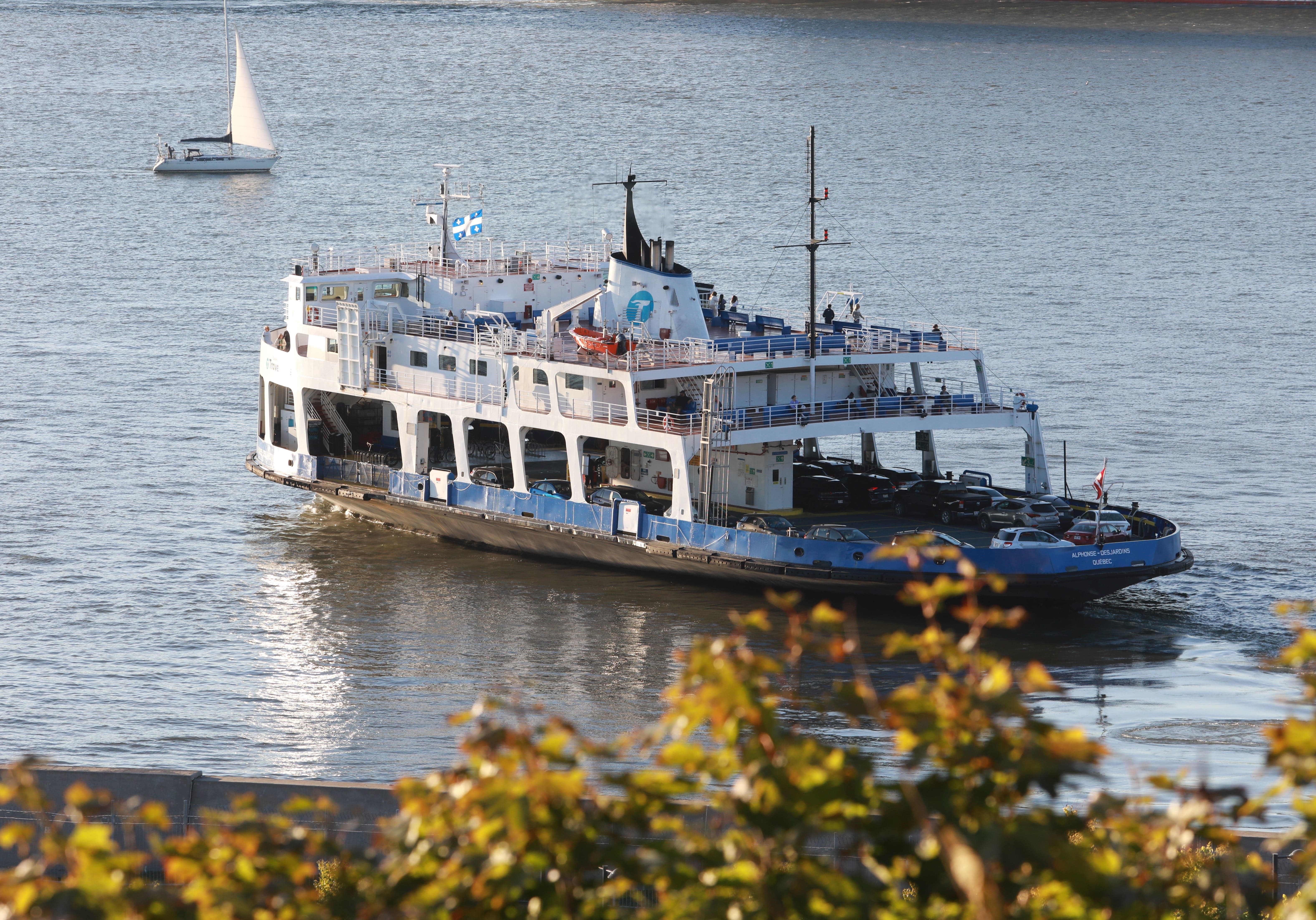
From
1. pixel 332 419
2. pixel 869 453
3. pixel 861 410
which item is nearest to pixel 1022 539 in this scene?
pixel 861 410

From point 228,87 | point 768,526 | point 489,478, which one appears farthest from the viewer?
point 228,87

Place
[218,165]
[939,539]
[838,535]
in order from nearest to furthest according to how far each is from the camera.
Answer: [939,539], [838,535], [218,165]

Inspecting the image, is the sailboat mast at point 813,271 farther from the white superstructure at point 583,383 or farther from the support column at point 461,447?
the support column at point 461,447

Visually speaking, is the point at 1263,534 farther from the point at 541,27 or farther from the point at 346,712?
the point at 541,27

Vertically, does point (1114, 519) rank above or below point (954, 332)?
below

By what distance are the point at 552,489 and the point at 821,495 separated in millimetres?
6521

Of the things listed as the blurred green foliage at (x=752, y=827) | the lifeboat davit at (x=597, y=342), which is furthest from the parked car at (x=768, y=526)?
the blurred green foliage at (x=752, y=827)

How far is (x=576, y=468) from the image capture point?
43219 millimetres

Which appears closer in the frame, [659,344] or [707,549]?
[707,549]

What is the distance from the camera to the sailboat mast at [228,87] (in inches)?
4781

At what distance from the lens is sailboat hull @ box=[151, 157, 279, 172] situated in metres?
118

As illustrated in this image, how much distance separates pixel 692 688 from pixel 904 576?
2883 centimetres

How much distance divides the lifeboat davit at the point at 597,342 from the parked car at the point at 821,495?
553 cm

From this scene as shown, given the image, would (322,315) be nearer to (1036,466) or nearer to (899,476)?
(899,476)
